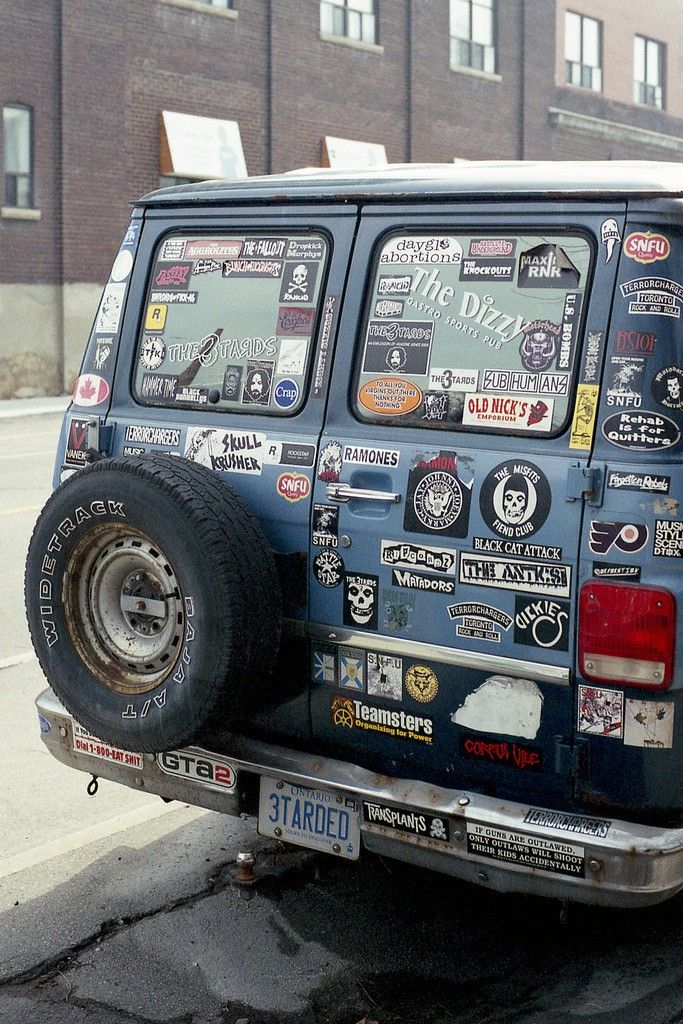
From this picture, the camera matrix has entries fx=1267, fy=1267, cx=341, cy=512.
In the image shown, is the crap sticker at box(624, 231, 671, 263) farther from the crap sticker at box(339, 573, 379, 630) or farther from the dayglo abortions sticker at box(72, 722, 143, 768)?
the dayglo abortions sticker at box(72, 722, 143, 768)

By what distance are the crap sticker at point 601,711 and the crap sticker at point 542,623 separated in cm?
14

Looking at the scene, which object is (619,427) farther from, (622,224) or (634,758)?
(634,758)

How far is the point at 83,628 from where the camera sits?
400cm

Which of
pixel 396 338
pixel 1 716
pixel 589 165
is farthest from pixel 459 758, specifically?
pixel 1 716

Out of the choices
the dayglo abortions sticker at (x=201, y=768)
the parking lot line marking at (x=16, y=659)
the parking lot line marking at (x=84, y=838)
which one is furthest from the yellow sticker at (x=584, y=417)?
the parking lot line marking at (x=16, y=659)

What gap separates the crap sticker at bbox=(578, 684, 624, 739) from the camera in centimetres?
A: 340

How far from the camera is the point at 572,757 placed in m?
3.49

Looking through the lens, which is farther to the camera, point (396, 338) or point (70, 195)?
point (70, 195)

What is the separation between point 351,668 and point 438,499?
60 cm

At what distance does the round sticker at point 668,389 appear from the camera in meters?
3.39

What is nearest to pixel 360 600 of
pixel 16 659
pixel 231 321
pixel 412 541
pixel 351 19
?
pixel 412 541

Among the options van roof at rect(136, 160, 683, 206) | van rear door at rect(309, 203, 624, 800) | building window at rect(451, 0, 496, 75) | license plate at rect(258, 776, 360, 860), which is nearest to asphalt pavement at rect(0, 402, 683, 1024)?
license plate at rect(258, 776, 360, 860)

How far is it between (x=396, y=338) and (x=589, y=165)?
2.58 ft

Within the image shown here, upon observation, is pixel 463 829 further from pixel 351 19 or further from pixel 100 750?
pixel 351 19
